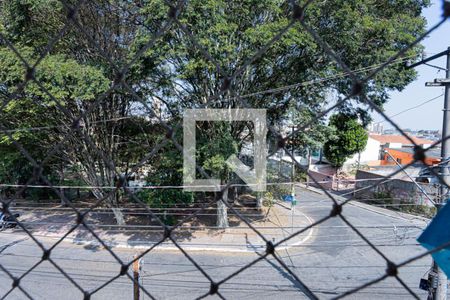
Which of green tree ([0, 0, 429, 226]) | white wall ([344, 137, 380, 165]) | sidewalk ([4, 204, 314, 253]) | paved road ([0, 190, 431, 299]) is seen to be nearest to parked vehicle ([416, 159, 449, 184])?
paved road ([0, 190, 431, 299])

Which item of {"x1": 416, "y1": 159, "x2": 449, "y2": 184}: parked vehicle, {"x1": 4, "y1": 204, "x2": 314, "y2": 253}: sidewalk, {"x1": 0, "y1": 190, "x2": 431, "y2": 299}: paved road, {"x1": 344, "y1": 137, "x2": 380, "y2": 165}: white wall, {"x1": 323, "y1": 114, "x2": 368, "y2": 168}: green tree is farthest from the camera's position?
{"x1": 344, "y1": 137, "x2": 380, "y2": 165}: white wall

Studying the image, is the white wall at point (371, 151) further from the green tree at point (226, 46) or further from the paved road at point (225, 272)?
the green tree at point (226, 46)

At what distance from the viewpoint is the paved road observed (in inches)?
183

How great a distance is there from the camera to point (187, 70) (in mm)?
4848

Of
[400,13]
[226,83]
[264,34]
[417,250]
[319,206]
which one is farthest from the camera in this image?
[319,206]

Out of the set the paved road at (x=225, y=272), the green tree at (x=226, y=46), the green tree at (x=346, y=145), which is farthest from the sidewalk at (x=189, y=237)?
the green tree at (x=346, y=145)

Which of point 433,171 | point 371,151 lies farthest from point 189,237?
point 371,151

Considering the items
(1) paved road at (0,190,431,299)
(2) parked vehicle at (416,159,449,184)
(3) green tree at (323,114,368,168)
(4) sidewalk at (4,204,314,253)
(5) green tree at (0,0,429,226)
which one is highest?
(5) green tree at (0,0,429,226)

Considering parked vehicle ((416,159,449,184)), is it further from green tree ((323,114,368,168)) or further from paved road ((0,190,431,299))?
green tree ((323,114,368,168))

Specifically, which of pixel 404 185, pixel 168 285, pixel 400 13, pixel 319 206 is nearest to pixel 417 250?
pixel 404 185

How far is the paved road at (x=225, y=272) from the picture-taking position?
4.65 m

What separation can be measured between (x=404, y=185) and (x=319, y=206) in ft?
6.99

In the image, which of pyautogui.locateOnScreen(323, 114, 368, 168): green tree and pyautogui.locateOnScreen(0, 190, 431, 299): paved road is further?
pyautogui.locateOnScreen(323, 114, 368, 168): green tree

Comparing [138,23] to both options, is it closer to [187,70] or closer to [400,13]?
[187,70]
